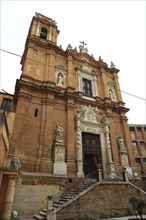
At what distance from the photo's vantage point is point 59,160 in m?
11.9

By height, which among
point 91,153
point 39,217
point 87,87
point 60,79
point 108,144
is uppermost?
point 87,87

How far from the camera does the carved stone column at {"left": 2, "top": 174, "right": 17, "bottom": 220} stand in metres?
8.18

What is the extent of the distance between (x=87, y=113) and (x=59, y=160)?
5.49 m

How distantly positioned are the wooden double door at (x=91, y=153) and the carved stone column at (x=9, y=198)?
5857 millimetres

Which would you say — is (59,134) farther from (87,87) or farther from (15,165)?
(87,87)

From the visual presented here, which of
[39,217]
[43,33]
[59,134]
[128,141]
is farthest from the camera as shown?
[43,33]

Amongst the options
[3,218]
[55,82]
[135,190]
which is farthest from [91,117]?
[3,218]

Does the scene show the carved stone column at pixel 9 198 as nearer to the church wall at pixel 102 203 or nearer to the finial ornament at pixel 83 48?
the church wall at pixel 102 203

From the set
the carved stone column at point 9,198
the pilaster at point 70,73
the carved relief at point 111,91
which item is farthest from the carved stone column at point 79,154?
the carved relief at point 111,91

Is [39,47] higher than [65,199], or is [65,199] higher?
[39,47]

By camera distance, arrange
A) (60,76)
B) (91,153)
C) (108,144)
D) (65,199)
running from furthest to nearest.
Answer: (60,76), (108,144), (91,153), (65,199)

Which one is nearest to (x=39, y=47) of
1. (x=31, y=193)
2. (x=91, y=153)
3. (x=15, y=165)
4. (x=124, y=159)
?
(x=91, y=153)

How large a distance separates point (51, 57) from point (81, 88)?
442 centimetres

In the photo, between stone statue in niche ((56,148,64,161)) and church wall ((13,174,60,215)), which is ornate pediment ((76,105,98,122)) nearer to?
stone statue in niche ((56,148,64,161))
